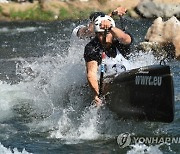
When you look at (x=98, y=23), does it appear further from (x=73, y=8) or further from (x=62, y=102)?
(x=73, y=8)

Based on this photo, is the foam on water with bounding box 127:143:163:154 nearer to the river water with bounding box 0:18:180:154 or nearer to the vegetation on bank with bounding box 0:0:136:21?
the river water with bounding box 0:18:180:154

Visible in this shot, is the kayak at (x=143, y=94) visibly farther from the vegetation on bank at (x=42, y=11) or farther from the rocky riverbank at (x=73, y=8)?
the vegetation on bank at (x=42, y=11)

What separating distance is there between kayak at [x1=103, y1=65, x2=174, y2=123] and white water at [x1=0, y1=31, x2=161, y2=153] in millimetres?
343

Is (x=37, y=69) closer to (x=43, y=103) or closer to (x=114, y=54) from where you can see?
(x=43, y=103)

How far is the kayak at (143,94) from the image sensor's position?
777cm

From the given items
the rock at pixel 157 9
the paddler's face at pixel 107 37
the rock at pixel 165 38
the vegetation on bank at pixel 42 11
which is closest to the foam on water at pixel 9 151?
the paddler's face at pixel 107 37

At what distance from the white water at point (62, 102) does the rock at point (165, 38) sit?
4869 mm

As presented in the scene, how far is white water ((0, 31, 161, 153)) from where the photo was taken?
8.77 meters

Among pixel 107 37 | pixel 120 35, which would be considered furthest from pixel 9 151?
pixel 120 35

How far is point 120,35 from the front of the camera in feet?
28.4

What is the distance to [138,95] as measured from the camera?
319 inches

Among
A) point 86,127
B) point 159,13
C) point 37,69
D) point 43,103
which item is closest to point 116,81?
point 86,127

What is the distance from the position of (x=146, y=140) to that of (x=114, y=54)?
1514mm

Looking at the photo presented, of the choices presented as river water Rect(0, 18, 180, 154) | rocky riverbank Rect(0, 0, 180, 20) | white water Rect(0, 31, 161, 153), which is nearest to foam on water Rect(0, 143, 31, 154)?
river water Rect(0, 18, 180, 154)
